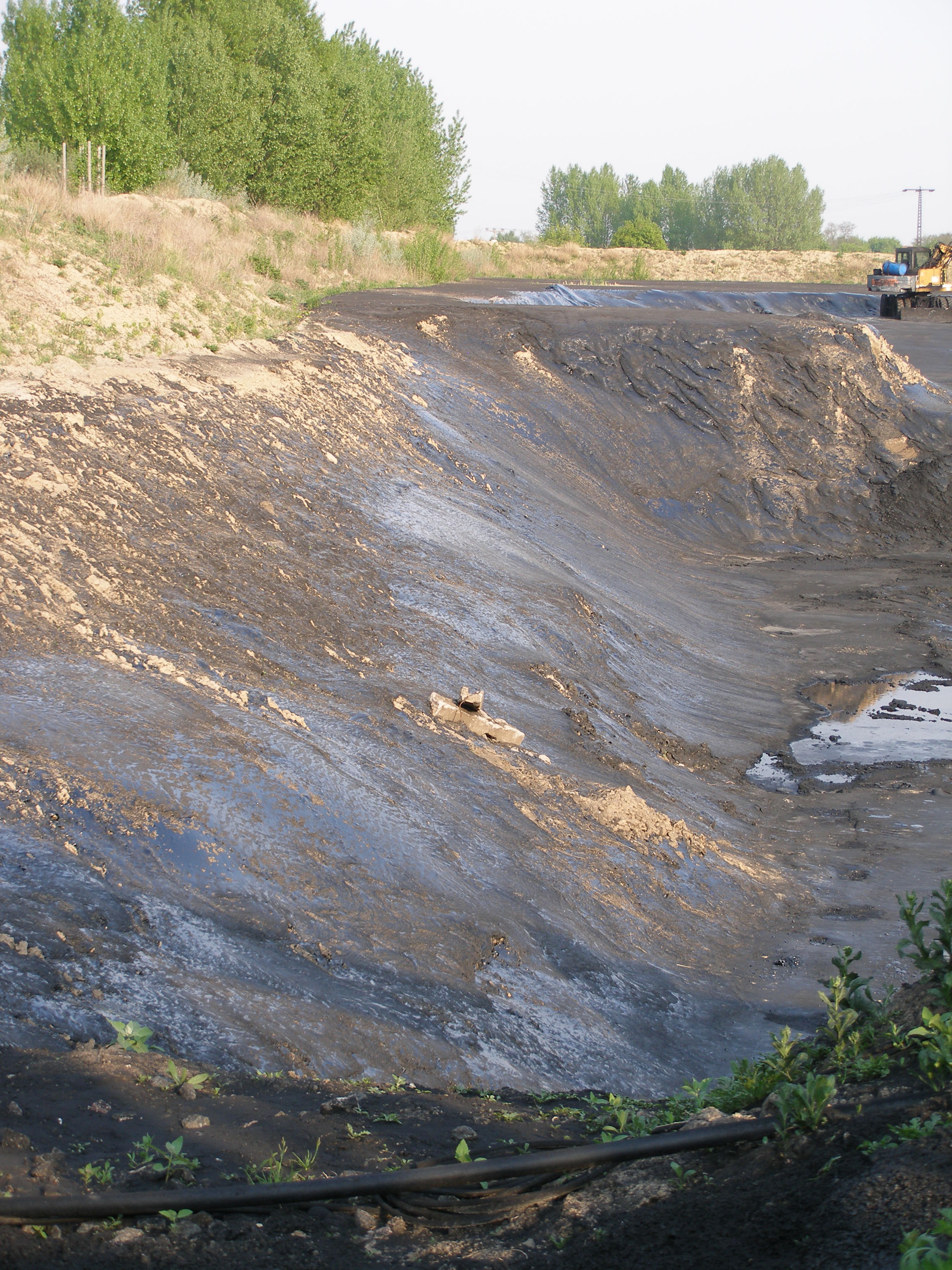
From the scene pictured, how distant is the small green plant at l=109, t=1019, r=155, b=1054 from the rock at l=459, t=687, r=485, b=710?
15.0ft

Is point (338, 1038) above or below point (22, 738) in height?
below

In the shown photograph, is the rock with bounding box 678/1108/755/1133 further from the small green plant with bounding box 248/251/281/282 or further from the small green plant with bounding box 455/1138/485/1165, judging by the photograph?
the small green plant with bounding box 248/251/281/282

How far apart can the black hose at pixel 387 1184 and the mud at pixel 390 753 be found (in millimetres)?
1358

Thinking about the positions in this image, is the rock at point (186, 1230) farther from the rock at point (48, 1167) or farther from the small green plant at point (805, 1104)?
the small green plant at point (805, 1104)

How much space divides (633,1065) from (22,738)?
3.74 metres

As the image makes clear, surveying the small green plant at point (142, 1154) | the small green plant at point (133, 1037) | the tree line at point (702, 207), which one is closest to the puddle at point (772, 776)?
the small green plant at point (133, 1037)

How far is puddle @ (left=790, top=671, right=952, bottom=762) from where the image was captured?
11.5 meters

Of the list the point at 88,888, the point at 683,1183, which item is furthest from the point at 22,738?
the point at 683,1183

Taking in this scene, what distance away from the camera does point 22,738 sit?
19.7 ft

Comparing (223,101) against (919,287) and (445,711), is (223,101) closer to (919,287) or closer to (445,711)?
(919,287)

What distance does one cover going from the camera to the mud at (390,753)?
202 inches

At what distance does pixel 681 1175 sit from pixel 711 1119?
0.46m

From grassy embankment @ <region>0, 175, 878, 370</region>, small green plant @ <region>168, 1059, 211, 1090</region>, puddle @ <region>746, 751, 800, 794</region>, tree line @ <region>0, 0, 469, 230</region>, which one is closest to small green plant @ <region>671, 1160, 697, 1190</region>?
small green plant @ <region>168, 1059, 211, 1090</region>

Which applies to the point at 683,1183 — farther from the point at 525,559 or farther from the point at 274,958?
the point at 525,559
